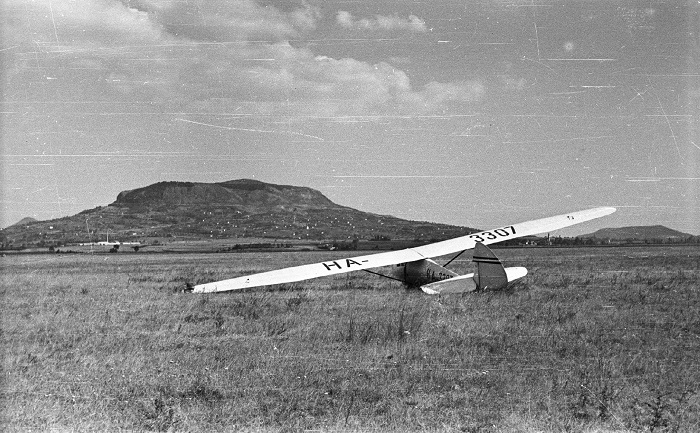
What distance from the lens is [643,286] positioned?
57.2 feet

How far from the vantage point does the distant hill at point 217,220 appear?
62.8 meters

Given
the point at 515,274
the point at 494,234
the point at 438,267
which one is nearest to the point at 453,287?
the point at 515,274

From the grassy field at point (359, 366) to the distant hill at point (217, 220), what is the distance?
44251 millimetres

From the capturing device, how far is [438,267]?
707 inches

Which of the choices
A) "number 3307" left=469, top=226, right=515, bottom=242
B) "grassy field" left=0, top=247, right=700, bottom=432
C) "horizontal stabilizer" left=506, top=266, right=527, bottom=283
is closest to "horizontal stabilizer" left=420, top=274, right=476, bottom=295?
"grassy field" left=0, top=247, right=700, bottom=432

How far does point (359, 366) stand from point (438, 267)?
1022 centimetres

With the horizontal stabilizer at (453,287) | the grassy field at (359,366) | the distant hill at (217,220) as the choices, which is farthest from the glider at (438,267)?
the distant hill at (217,220)

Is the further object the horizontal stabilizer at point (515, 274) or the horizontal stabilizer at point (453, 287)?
the horizontal stabilizer at point (515, 274)

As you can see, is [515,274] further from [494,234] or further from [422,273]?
[422,273]

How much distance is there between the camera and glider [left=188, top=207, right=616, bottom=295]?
583 inches

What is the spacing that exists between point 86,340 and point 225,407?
463cm

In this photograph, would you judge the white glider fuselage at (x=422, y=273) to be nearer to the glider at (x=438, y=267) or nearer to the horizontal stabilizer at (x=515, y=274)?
the glider at (x=438, y=267)

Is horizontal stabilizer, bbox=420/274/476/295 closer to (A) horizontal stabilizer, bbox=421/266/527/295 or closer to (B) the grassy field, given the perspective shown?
(A) horizontal stabilizer, bbox=421/266/527/295

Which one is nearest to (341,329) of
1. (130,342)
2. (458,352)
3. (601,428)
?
(458,352)
